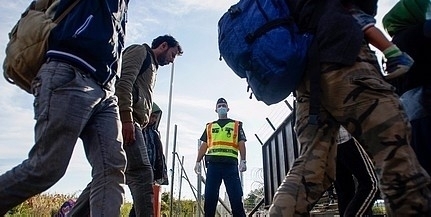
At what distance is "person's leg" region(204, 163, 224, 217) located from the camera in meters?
5.00

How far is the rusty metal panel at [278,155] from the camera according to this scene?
5.24 metres

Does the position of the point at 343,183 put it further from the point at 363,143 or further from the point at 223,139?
the point at 223,139

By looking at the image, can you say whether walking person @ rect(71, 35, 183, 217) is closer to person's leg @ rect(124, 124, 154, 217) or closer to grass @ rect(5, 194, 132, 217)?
person's leg @ rect(124, 124, 154, 217)

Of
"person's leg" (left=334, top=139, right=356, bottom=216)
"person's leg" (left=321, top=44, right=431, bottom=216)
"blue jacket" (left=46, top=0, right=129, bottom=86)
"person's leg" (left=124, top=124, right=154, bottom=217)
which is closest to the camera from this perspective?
"person's leg" (left=321, top=44, right=431, bottom=216)

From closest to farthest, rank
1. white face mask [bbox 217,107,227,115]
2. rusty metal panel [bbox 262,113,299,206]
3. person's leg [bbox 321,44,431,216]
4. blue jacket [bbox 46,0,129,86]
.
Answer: person's leg [bbox 321,44,431,216] → blue jacket [bbox 46,0,129,86] → rusty metal panel [bbox 262,113,299,206] → white face mask [bbox 217,107,227,115]

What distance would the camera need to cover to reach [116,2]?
218 centimetres

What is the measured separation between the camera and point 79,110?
6.01 feet

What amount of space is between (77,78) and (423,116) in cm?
179

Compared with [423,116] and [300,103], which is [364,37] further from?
[423,116]

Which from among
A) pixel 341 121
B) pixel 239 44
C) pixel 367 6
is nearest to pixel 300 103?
pixel 341 121

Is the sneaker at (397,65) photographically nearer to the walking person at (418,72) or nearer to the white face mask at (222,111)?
the walking person at (418,72)

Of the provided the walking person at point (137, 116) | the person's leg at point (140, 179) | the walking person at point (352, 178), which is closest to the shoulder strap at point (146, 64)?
the walking person at point (137, 116)

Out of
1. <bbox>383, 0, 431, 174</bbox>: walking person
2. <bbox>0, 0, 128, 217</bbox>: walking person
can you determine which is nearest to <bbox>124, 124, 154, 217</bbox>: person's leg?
<bbox>0, 0, 128, 217</bbox>: walking person

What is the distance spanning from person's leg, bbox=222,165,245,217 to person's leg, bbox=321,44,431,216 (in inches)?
141
